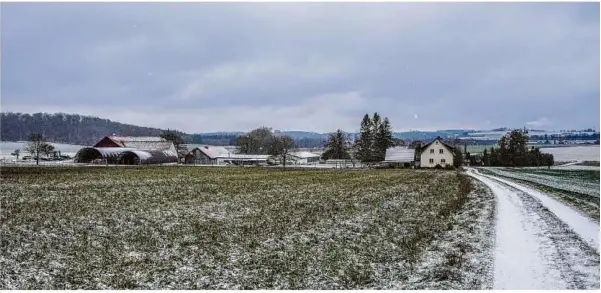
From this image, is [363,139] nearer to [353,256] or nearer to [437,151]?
[437,151]

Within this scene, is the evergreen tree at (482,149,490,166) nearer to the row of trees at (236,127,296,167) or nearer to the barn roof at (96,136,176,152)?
the row of trees at (236,127,296,167)

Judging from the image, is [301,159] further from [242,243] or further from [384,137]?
[242,243]

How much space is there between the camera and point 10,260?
1255 cm

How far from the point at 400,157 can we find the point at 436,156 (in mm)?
8587

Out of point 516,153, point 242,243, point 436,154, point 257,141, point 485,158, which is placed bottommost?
point 242,243

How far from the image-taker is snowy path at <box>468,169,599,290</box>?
10414 mm

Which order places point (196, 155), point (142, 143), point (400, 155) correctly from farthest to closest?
point (196, 155) < point (142, 143) < point (400, 155)

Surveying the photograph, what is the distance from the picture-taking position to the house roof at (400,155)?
9861cm

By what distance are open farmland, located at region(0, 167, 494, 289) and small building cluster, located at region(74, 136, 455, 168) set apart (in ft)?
231

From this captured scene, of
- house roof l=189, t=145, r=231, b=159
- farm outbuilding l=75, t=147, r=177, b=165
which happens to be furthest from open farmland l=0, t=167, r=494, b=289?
house roof l=189, t=145, r=231, b=159

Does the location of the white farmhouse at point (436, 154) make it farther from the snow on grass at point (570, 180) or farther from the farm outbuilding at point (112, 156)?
the farm outbuilding at point (112, 156)

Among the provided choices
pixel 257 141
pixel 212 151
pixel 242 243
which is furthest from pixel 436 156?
pixel 257 141

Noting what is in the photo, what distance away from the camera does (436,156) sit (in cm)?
9369

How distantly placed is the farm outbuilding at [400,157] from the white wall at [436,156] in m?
3.74
